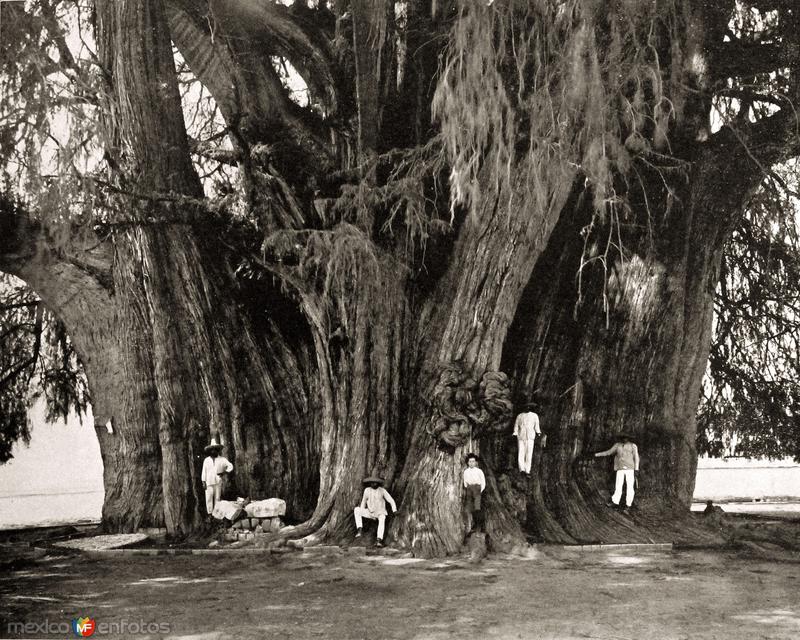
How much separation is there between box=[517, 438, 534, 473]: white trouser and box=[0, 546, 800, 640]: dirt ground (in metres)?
0.99

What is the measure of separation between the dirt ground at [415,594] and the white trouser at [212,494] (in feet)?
3.37

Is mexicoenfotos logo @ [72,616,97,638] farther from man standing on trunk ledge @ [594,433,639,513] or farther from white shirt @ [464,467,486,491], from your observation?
man standing on trunk ledge @ [594,433,639,513]

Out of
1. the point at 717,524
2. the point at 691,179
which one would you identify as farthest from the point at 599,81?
the point at 717,524

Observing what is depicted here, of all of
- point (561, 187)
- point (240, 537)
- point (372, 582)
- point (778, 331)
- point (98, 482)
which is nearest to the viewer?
point (372, 582)

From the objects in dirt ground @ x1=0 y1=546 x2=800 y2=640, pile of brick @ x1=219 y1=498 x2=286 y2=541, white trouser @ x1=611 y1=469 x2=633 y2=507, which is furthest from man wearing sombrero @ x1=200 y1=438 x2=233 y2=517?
white trouser @ x1=611 y1=469 x2=633 y2=507

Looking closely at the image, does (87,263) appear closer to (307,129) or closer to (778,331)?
(307,129)

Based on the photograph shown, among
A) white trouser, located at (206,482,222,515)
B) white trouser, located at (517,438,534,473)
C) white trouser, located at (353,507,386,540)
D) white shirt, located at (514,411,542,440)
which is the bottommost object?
white trouser, located at (353,507,386,540)

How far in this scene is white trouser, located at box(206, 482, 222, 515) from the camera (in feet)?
33.9

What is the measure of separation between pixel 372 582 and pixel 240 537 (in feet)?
8.91

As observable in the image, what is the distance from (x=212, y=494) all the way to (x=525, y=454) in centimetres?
363

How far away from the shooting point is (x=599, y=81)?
24.8 feet

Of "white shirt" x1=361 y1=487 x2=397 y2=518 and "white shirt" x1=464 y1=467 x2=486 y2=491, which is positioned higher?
"white shirt" x1=464 y1=467 x2=486 y2=491

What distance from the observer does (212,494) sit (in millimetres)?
10383

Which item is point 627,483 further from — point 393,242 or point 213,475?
point 213,475
